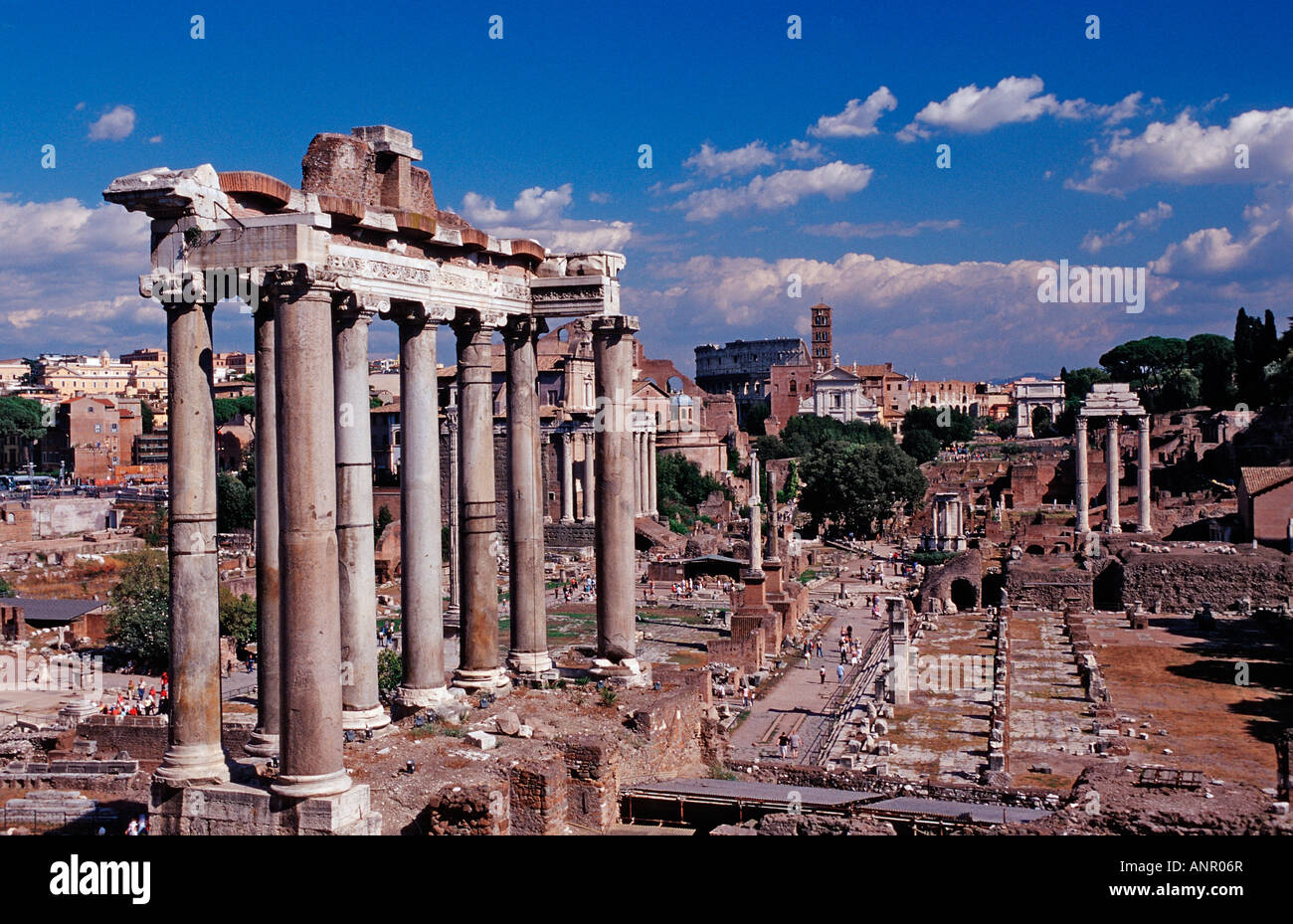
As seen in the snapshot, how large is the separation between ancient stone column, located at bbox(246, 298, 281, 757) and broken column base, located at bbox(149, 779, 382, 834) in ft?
3.01

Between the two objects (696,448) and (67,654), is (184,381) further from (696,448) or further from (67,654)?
(696,448)

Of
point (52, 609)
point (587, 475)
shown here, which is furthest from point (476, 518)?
point (587, 475)

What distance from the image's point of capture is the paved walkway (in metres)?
27.1

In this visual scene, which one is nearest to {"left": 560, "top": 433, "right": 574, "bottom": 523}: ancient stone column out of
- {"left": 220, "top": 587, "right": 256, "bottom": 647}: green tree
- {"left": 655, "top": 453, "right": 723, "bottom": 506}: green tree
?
{"left": 655, "top": 453, "right": 723, "bottom": 506}: green tree

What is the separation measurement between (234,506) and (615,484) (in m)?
53.1

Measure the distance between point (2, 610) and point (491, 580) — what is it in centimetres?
3195

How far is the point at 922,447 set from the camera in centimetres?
10838

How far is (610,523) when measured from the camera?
634 inches

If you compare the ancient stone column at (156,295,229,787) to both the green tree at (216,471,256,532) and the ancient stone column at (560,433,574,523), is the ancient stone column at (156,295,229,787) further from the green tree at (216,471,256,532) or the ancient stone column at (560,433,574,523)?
the ancient stone column at (560,433,574,523)

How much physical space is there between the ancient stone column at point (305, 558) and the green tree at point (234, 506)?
56.0 meters

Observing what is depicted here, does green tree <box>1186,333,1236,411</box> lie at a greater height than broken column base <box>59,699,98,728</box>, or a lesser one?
greater

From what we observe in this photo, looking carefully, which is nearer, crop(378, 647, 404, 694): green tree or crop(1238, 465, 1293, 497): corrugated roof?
crop(378, 647, 404, 694): green tree

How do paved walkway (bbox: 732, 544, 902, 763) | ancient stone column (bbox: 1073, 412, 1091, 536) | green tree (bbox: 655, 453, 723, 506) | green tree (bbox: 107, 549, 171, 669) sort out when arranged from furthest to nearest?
1. green tree (bbox: 655, 453, 723, 506)
2. ancient stone column (bbox: 1073, 412, 1091, 536)
3. green tree (bbox: 107, 549, 171, 669)
4. paved walkway (bbox: 732, 544, 902, 763)
